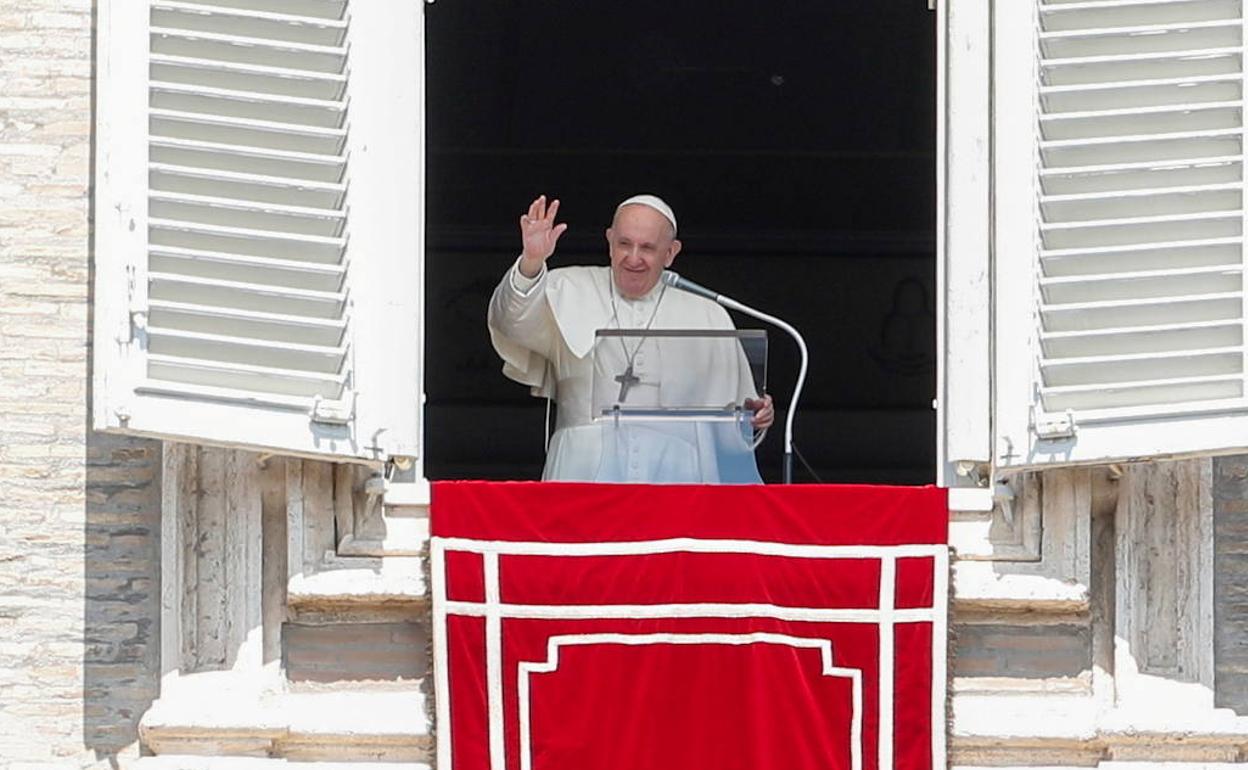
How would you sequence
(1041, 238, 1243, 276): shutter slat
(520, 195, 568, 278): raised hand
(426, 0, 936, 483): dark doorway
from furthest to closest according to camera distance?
(426, 0, 936, 483): dark doorway, (520, 195, 568, 278): raised hand, (1041, 238, 1243, 276): shutter slat

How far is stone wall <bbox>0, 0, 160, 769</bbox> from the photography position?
8.39m

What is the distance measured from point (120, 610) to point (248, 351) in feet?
2.58

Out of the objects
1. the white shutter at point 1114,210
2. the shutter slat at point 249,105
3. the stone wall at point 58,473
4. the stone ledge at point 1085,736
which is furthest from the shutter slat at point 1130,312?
the stone wall at point 58,473

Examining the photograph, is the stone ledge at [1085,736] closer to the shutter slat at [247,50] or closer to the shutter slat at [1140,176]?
the shutter slat at [1140,176]

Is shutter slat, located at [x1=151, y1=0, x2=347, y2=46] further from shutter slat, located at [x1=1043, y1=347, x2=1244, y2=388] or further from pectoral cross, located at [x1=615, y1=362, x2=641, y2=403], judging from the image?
shutter slat, located at [x1=1043, y1=347, x2=1244, y2=388]

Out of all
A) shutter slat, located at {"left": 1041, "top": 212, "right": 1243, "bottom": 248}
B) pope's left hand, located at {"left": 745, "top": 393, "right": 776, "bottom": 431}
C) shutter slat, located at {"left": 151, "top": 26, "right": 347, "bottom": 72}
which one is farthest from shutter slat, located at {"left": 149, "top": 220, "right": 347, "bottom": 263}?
shutter slat, located at {"left": 1041, "top": 212, "right": 1243, "bottom": 248}

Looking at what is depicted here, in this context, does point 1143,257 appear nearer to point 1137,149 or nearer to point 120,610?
point 1137,149

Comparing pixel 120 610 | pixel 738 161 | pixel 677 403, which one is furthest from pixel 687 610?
pixel 738 161

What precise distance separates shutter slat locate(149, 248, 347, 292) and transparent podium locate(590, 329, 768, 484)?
991 mm

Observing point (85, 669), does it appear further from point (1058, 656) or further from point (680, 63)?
point (680, 63)

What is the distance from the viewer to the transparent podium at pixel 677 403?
8750 millimetres

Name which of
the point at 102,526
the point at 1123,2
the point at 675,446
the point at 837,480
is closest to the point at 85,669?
the point at 102,526

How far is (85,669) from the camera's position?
8398 millimetres

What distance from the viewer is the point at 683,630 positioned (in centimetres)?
805
